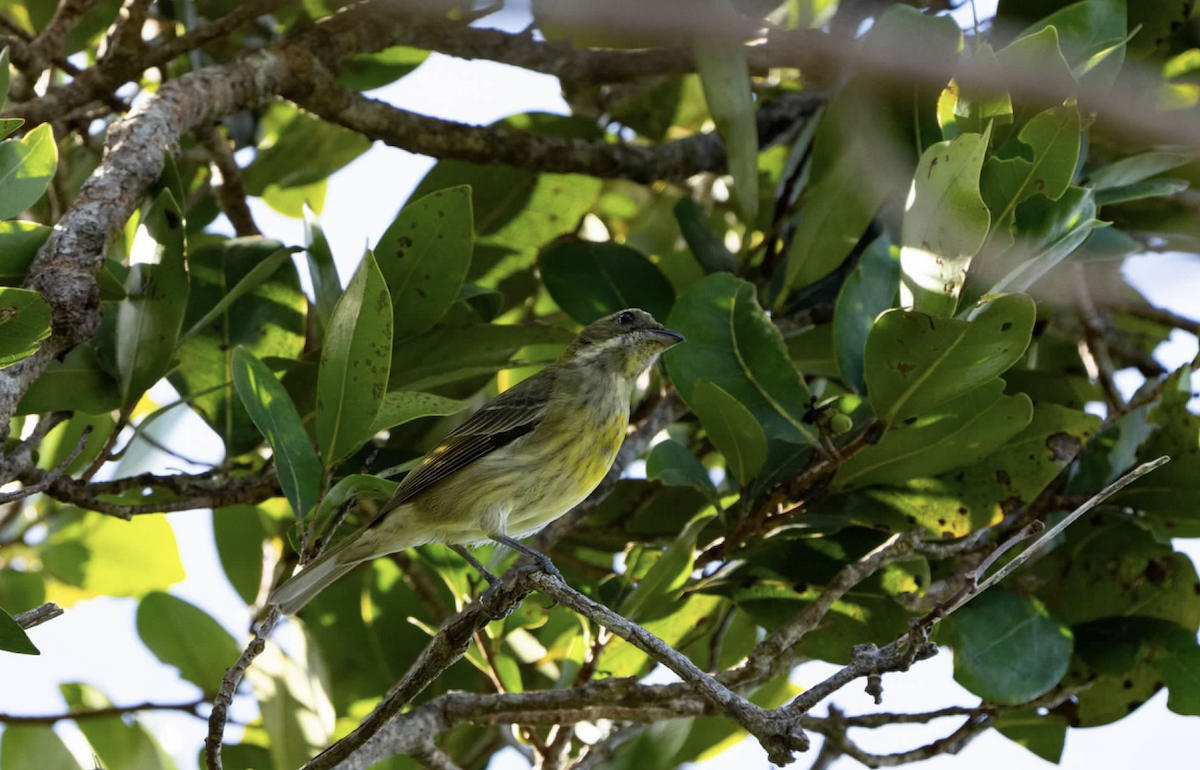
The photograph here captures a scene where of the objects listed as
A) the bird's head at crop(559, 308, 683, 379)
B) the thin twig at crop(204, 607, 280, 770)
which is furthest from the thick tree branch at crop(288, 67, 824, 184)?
the thin twig at crop(204, 607, 280, 770)

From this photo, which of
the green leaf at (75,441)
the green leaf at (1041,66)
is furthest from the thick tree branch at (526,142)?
the green leaf at (1041,66)

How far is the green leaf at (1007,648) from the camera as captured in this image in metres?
3.33

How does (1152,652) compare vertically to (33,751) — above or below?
below

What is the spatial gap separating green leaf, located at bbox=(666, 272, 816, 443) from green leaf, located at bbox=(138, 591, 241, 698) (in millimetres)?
1972

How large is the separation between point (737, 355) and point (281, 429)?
1323 millimetres

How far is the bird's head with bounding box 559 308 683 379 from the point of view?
169 inches

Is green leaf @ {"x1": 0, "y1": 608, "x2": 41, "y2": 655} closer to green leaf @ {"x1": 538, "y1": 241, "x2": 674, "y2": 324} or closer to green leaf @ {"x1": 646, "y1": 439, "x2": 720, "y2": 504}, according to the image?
green leaf @ {"x1": 646, "y1": 439, "x2": 720, "y2": 504}

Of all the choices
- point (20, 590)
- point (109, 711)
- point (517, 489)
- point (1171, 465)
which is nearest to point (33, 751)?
point (109, 711)

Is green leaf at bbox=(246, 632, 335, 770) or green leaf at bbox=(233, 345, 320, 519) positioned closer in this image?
green leaf at bbox=(233, 345, 320, 519)

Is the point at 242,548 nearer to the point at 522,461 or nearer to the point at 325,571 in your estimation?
the point at 325,571

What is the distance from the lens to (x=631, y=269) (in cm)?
440

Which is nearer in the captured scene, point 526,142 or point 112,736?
point 112,736

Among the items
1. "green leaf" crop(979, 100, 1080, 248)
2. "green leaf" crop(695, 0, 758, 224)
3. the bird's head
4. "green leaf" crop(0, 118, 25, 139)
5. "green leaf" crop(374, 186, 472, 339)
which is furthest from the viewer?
the bird's head

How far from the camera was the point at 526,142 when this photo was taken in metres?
4.70
